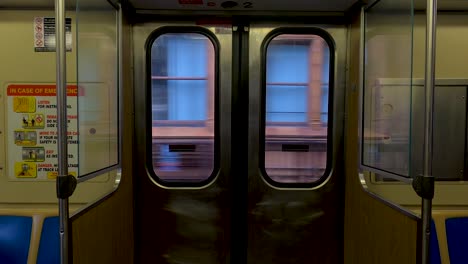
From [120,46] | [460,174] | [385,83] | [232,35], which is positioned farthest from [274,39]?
[460,174]

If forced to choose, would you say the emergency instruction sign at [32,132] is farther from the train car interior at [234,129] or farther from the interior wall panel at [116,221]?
the interior wall panel at [116,221]

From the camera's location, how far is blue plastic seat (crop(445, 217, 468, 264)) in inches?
83.9

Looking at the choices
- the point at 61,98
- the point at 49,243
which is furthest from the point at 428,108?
the point at 49,243

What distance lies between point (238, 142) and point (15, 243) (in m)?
1.48

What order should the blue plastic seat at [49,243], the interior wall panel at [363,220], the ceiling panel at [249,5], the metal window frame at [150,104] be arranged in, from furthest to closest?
the metal window frame at [150,104] → the ceiling panel at [249,5] → the blue plastic seat at [49,243] → the interior wall panel at [363,220]

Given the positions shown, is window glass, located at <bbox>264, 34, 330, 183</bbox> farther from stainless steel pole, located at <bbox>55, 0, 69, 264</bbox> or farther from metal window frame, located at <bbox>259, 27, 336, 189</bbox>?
stainless steel pole, located at <bbox>55, 0, 69, 264</bbox>

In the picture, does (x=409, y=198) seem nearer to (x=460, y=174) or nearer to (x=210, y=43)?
(x=460, y=174)

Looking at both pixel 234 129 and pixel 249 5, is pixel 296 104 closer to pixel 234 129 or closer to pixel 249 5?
pixel 234 129

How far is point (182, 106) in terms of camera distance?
8.71ft

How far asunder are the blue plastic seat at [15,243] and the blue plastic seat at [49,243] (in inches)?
3.3

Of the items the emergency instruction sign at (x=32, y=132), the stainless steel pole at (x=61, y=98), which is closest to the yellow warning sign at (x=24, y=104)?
the emergency instruction sign at (x=32, y=132)

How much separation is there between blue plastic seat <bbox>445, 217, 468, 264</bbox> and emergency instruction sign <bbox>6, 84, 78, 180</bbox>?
7.59 ft

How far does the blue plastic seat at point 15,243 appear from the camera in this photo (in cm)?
211

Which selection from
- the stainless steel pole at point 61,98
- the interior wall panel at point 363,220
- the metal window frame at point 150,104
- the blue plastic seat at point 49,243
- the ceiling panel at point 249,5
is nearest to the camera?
the stainless steel pole at point 61,98
